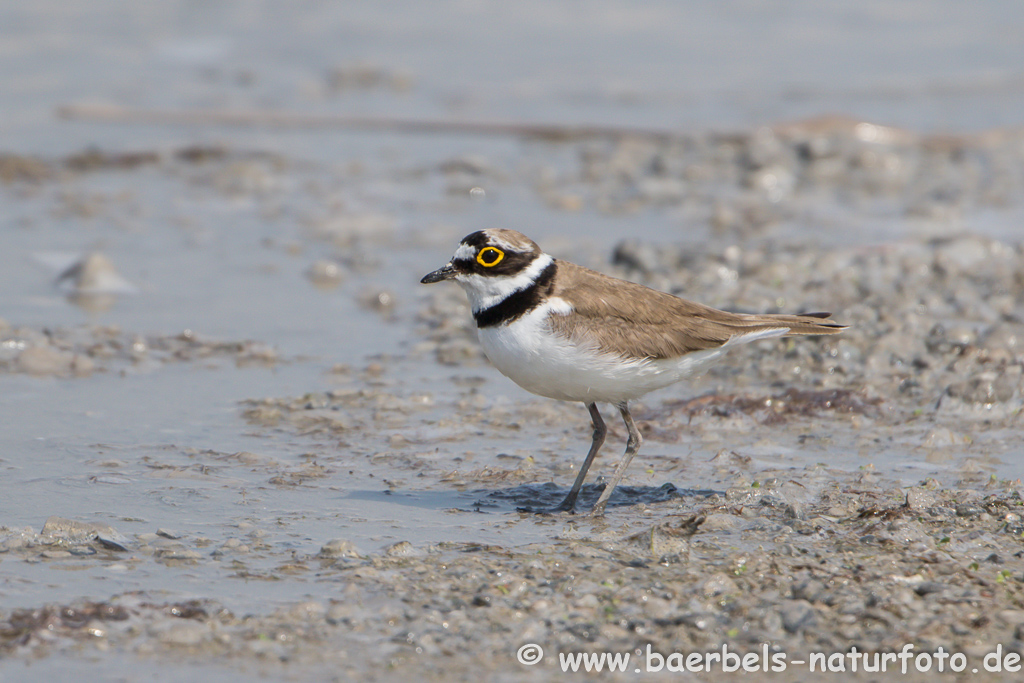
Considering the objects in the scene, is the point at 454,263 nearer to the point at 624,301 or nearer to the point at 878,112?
the point at 624,301

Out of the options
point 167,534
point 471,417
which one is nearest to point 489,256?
point 471,417

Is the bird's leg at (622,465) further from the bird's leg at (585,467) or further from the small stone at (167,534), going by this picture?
the small stone at (167,534)

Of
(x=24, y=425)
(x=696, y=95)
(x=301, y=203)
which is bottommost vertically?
(x=24, y=425)

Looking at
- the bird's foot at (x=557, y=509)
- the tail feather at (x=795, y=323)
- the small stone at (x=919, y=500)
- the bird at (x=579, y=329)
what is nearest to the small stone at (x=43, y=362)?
the bird at (x=579, y=329)

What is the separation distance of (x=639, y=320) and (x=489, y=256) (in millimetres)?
757

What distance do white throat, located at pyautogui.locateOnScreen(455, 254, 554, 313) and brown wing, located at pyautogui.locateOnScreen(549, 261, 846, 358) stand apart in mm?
119

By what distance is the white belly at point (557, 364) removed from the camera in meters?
5.28

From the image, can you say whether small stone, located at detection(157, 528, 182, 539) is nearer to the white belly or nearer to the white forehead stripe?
the white belly

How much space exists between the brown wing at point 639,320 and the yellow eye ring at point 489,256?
0.98 feet

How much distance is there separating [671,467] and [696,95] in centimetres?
1109

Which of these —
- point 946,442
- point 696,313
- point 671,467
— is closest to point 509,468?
point 671,467

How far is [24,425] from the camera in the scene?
6.25 metres

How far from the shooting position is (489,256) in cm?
552

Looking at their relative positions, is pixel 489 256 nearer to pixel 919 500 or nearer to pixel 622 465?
pixel 622 465
